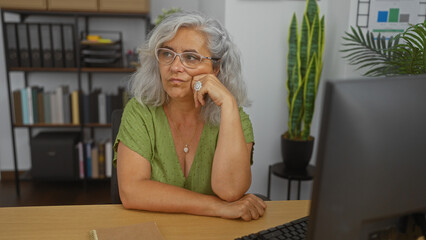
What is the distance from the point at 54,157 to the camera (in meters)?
3.25

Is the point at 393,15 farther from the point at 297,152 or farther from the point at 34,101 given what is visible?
the point at 34,101

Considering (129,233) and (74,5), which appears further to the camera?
(74,5)

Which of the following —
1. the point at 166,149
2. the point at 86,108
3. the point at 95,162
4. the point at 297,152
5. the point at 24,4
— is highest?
the point at 24,4

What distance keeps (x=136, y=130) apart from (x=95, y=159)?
2.22 m

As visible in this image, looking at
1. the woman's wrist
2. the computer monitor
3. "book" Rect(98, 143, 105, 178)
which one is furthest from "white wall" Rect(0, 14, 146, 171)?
the computer monitor

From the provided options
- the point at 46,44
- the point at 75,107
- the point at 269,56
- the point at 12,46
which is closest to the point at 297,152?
Result: the point at 269,56

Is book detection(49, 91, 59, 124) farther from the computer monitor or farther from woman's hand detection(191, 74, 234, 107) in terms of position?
the computer monitor

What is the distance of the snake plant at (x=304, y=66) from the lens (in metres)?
2.26

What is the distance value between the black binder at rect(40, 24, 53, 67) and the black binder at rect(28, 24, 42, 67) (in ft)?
0.10

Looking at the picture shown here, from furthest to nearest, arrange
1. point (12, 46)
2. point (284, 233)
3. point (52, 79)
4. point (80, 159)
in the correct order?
point (52, 79) < point (80, 159) < point (12, 46) < point (284, 233)

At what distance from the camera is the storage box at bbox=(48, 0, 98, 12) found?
2988 mm

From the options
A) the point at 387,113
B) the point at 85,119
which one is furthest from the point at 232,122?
Answer: the point at 85,119

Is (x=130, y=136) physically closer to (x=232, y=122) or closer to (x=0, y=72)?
(x=232, y=122)

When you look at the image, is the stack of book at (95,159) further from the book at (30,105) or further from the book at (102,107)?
the book at (30,105)
